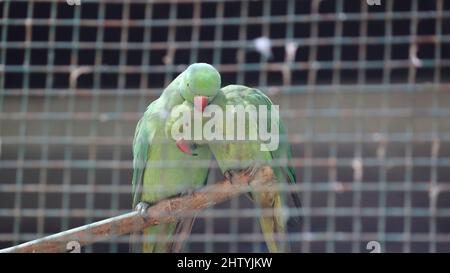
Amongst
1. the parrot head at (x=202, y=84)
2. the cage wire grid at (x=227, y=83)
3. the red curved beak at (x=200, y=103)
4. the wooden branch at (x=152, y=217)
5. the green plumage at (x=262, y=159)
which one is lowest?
the wooden branch at (x=152, y=217)

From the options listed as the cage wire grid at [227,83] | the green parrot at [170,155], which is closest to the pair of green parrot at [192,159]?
the green parrot at [170,155]

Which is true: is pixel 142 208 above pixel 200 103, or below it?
below

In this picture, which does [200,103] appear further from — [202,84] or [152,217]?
[152,217]

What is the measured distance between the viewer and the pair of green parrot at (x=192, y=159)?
7.59 feet

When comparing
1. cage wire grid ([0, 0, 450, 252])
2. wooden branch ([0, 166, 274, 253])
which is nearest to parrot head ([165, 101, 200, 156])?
wooden branch ([0, 166, 274, 253])

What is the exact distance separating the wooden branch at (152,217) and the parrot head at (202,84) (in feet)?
0.75

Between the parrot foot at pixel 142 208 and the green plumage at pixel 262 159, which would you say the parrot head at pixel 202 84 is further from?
the parrot foot at pixel 142 208

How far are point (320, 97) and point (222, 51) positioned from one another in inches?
15.4

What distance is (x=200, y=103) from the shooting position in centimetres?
229

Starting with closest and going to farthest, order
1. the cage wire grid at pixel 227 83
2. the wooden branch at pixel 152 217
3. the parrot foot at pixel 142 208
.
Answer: the wooden branch at pixel 152 217, the parrot foot at pixel 142 208, the cage wire grid at pixel 227 83

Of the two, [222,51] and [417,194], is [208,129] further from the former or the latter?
[417,194]

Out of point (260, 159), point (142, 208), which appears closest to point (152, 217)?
point (142, 208)

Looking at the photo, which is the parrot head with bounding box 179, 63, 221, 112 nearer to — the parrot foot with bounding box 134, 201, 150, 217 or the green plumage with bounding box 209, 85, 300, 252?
the green plumage with bounding box 209, 85, 300, 252

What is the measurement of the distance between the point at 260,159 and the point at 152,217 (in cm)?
32
